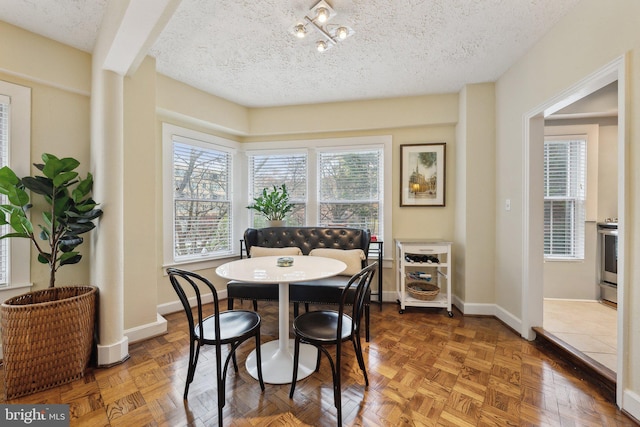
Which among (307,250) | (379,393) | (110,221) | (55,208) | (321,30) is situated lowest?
(379,393)

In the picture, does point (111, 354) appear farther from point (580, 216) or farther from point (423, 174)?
point (580, 216)

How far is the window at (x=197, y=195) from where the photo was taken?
10.2 feet

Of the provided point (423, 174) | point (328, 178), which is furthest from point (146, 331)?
point (423, 174)

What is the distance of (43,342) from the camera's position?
175 cm

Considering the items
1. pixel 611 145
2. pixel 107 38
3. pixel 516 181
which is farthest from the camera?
pixel 611 145

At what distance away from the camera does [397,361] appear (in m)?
2.08

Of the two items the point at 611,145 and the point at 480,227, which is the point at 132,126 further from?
the point at 611,145

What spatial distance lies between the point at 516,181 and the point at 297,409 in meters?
2.77

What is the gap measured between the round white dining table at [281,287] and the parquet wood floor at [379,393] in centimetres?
8

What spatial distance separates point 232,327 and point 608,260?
14.2 ft

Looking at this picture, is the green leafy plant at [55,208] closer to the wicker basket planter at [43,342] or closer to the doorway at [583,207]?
Answer: the wicker basket planter at [43,342]

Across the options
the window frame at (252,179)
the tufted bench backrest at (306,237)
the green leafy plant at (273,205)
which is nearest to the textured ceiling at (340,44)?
the window frame at (252,179)

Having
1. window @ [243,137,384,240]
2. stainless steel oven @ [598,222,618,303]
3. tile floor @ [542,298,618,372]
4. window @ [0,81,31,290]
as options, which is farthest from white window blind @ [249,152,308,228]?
stainless steel oven @ [598,222,618,303]

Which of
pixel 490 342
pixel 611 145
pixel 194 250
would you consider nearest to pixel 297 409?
pixel 490 342
